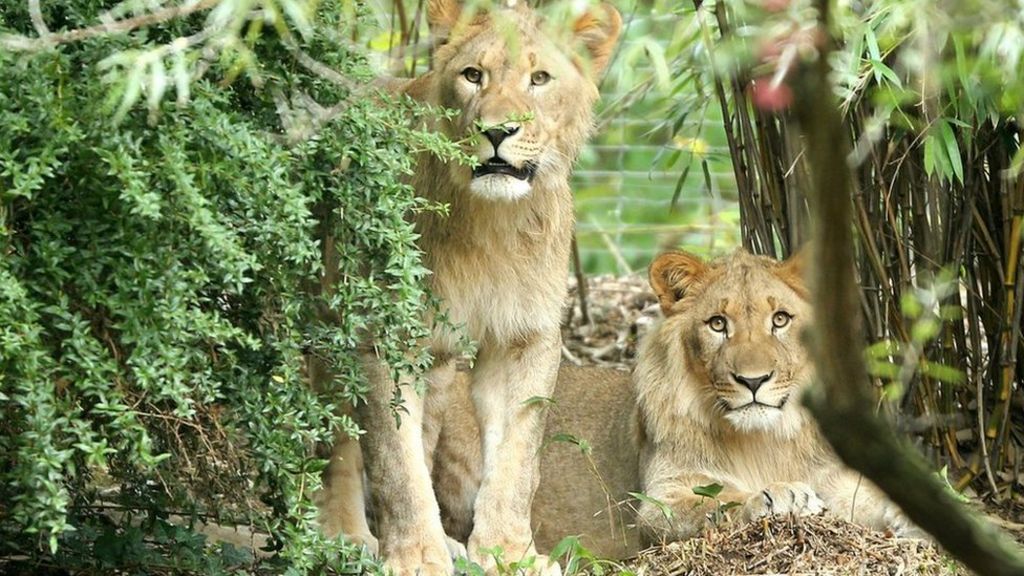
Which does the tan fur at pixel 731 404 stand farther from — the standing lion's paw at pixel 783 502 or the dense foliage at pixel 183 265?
the dense foliage at pixel 183 265

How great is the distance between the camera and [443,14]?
4.62 meters

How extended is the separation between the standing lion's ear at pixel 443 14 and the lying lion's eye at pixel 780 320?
1280 mm

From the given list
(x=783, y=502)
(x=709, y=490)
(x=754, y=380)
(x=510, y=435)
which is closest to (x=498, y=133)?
(x=510, y=435)

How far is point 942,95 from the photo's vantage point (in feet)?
15.1

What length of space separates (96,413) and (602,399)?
7.95 ft

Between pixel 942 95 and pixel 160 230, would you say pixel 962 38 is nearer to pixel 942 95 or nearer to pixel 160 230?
pixel 942 95

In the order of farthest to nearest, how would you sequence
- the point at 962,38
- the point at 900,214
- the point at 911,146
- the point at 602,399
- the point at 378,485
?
the point at 602,399 < the point at 900,214 < the point at 911,146 < the point at 378,485 < the point at 962,38

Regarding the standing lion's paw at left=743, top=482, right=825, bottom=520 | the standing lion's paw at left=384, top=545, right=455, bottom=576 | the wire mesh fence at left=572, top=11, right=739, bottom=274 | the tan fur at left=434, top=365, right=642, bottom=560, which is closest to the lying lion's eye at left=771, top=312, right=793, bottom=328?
the standing lion's paw at left=743, top=482, right=825, bottom=520

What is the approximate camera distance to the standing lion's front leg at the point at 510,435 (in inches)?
175

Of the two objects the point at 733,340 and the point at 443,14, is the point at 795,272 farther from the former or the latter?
the point at 443,14

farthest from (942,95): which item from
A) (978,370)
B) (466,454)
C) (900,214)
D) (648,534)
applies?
(466,454)

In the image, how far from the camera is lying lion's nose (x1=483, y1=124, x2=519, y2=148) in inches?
165

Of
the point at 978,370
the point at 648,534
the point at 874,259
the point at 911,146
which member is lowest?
the point at 648,534

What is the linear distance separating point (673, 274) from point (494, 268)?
2.34 ft
